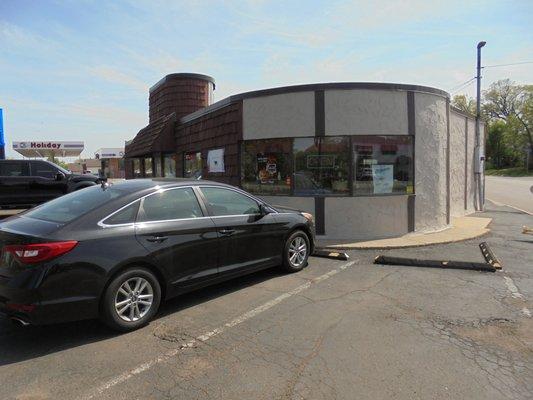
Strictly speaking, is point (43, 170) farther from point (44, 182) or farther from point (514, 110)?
point (514, 110)

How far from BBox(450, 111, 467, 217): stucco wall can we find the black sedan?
28.0ft

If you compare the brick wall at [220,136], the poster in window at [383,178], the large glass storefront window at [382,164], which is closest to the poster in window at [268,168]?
the brick wall at [220,136]

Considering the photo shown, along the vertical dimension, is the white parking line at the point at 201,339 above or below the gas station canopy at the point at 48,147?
below

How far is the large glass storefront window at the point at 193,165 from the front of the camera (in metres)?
14.2

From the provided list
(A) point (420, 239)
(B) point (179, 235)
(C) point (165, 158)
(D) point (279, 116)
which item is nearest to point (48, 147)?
(C) point (165, 158)

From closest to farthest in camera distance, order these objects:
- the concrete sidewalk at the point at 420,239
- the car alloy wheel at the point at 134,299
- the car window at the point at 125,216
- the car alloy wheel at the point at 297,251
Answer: the car alloy wheel at the point at 134,299, the car window at the point at 125,216, the car alloy wheel at the point at 297,251, the concrete sidewalk at the point at 420,239

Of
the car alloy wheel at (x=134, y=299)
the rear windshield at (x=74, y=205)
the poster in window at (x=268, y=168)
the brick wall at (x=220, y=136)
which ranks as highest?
the brick wall at (x=220, y=136)

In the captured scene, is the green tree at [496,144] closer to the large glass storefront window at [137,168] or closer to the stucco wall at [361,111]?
the large glass storefront window at [137,168]

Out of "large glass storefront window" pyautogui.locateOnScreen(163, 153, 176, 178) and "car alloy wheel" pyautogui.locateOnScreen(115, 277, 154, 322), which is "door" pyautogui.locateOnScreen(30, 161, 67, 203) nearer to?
"large glass storefront window" pyautogui.locateOnScreen(163, 153, 176, 178)

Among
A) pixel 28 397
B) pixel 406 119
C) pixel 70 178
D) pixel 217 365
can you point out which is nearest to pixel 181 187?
pixel 217 365

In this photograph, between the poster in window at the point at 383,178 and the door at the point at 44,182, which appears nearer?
the poster in window at the point at 383,178

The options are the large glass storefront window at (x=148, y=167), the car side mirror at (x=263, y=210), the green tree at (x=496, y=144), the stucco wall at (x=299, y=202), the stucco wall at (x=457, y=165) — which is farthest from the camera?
the green tree at (x=496, y=144)

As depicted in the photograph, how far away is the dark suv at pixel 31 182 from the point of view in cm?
1235

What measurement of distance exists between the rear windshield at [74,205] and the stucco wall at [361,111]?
577cm
